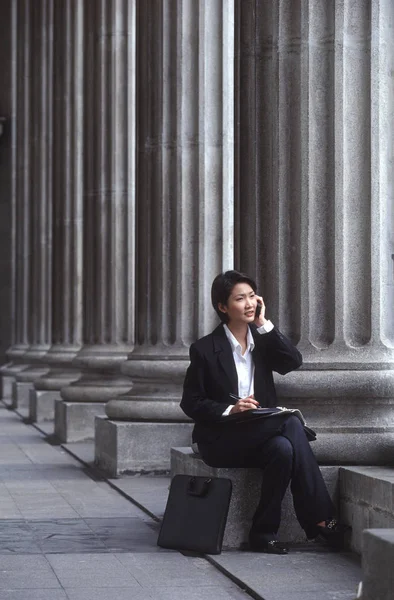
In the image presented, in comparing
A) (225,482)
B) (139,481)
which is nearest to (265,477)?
(225,482)

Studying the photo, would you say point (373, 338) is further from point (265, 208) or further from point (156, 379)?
point (156, 379)

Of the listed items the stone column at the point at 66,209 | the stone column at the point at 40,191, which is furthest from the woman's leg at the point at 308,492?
the stone column at the point at 40,191

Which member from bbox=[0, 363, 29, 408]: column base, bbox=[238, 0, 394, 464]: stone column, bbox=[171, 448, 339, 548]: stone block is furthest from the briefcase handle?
bbox=[0, 363, 29, 408]: column base

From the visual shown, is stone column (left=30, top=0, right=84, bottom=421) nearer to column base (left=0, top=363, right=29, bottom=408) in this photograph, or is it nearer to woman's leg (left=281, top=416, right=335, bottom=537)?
column base (left=0, top=363, right=29, bottom=408)

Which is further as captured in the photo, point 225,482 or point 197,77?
point 197,77

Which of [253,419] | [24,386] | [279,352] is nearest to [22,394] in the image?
[24,386]

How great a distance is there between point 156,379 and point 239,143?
207 inches

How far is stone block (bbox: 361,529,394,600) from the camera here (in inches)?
272

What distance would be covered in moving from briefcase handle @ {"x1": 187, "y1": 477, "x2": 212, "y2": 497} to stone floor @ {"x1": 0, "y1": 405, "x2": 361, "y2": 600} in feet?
1.61

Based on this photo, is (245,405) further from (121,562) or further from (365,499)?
(121,562)

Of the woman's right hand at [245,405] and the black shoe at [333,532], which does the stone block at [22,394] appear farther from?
the black shoe at [333,532]

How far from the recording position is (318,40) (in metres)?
12.1

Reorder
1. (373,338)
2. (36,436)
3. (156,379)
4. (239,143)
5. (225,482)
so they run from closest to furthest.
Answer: (225,482), (373,338), (239,143), (156,379), (36,436)

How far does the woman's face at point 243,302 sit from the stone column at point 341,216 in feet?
2.49
